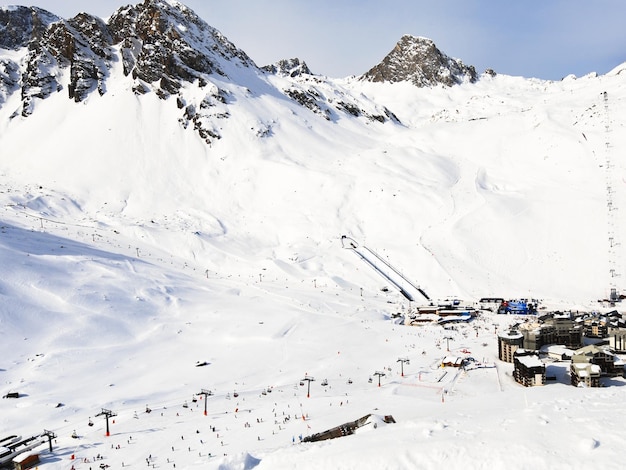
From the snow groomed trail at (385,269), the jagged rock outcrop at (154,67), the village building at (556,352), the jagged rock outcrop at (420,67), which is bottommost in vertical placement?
the village building at (556,352)

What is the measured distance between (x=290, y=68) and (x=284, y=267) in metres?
127

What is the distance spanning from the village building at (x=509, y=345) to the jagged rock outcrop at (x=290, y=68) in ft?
467

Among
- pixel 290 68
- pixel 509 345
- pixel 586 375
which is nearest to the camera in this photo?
pixel 586 375

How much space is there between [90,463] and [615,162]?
7604 centimetres

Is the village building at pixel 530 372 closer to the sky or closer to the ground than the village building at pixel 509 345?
closer to the ground

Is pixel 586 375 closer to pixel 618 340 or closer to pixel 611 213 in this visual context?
pixel 618 340

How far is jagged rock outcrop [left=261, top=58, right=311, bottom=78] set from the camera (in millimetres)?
162575

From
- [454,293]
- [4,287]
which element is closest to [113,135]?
[4,287]

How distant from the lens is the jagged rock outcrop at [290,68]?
16257 centimetres

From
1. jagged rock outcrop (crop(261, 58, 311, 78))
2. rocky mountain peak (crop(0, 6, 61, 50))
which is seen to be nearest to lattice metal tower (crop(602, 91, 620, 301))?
jagged rock outcrop (crop(261, 58, 311, 78))

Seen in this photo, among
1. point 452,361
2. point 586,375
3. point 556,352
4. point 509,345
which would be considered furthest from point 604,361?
point 452,361

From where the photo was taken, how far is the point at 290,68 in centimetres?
16688

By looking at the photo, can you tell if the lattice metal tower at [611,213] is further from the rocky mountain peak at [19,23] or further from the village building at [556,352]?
the rocky mountain peak at [19,23]

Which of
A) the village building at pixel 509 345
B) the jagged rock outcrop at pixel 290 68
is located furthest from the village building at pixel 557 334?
the jagged rock outcrop at pixel 290 68
